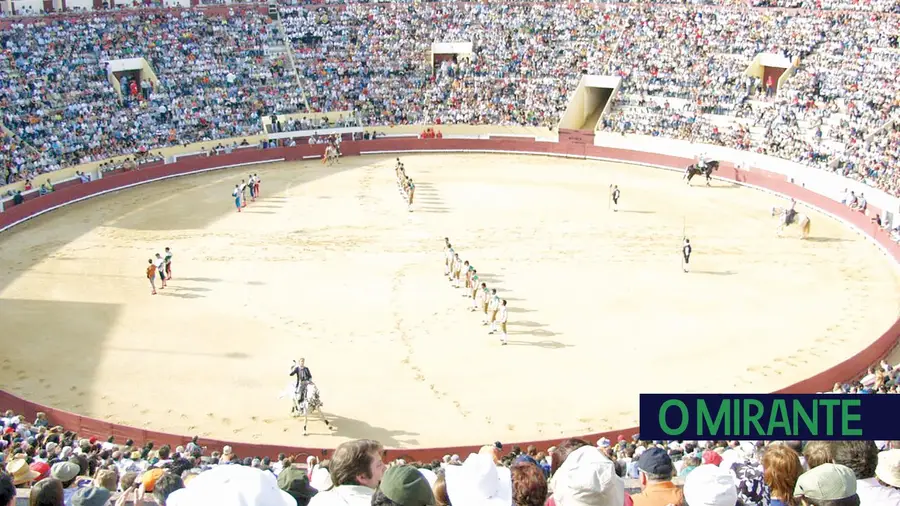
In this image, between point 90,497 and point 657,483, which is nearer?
point 90,497

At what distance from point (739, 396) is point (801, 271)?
25.2 metres

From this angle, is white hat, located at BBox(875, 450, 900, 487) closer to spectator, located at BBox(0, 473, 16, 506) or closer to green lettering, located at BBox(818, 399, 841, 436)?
green lettering, located at BBox(818, 399, 841, 436)

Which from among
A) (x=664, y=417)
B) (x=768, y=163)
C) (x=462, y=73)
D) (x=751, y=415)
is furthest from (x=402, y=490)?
(x=462, y=73)

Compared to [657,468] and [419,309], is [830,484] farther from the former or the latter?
[419,309]

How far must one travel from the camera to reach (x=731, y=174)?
140 feet

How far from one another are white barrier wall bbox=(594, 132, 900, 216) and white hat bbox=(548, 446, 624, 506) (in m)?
31.6

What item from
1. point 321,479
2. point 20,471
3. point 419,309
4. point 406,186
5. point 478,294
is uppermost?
point 321,479

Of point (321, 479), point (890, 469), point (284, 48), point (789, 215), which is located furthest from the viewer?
point (284, 48)

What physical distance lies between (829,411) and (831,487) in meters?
0.48

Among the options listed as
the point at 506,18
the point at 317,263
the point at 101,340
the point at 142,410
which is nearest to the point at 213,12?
the point at 506,18

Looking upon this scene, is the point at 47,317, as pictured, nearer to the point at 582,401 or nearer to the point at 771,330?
the point at 582,401

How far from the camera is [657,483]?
742 centimetres

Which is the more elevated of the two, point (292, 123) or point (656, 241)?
point (292, 123)

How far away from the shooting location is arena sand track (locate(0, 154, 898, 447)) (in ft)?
69.4
